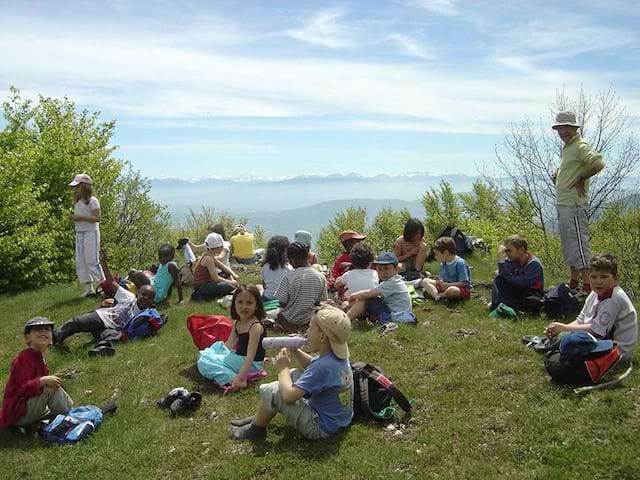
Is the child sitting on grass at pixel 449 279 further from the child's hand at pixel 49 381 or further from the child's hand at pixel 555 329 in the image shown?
the child's hand at pixel 49 381

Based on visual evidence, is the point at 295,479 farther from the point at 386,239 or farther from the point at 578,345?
the point at 386,239

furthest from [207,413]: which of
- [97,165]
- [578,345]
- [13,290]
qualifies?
[97,165]

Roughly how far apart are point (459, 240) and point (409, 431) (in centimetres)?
1141

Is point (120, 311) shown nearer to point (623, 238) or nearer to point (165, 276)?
point (165, 276)

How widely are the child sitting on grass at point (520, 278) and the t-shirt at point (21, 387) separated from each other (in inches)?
307

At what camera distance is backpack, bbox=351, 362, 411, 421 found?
22.6 ft

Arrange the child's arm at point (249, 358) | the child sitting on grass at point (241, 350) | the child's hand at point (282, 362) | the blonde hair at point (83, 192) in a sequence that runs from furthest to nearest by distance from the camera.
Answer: the blonde hair at point (83, 192), the child sitting on grass at point (241, 350), the child's arm at point (249, 358), the child's hand at point (282, 362)

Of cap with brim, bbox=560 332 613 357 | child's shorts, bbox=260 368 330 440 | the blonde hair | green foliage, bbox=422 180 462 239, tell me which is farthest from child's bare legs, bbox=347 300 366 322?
green foliage, bbox=422 180 462 239

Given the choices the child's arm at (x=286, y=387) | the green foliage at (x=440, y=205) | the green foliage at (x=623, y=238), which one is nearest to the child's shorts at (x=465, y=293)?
the child's arm at (x=286, y=387)

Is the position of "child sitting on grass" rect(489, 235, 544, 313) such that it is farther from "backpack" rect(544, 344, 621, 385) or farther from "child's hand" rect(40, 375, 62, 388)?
"child's hand" rect(40, 375, 62, 388)

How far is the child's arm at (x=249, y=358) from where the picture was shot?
823cm

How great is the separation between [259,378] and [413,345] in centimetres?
258

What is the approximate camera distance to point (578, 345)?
7.16 m

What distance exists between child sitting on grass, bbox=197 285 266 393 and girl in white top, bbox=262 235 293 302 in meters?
3.75
